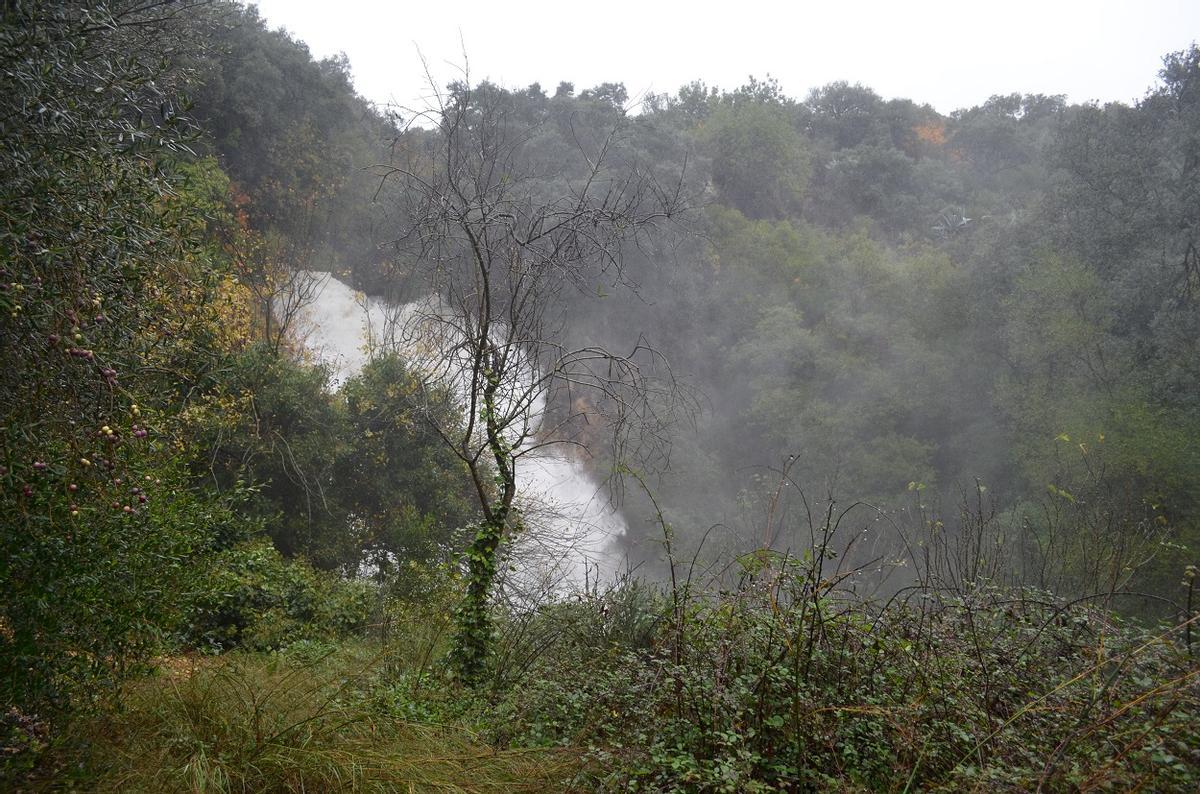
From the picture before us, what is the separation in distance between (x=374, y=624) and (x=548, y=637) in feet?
7.38

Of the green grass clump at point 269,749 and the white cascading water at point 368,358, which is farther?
the white cascading water at point 368,358

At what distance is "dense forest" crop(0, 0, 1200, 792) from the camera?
→ 89.0 inches

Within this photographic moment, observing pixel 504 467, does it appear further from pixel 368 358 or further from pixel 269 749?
pixel 368 358

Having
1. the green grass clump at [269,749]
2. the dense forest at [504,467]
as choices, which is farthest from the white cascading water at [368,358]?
the green grass clump at [269,749]

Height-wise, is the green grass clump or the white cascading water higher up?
the white cascading water

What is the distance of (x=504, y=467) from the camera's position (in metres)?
4.64

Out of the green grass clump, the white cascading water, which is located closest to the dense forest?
the green grass clump

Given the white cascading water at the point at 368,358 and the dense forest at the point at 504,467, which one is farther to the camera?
the white cascading water at the point at 368,358

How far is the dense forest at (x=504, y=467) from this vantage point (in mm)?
2260

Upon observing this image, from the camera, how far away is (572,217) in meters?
4.87

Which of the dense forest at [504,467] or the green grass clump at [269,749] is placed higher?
the dense forest at [504,467]

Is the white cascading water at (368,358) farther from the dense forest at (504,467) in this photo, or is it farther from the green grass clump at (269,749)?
the green grass clump at (269,749)

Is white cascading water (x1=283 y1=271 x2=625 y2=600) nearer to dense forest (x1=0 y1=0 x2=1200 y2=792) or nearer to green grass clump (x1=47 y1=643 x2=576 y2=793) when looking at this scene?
dense forest (x1=0 y1=0 x2=1200 y2=792)

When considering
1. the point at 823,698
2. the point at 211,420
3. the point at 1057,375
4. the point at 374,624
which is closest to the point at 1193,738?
the point at 823,698
